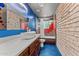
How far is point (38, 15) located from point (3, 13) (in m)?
5.70

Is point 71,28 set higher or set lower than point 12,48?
higher

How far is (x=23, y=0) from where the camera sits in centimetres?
278

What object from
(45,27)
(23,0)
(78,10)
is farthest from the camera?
(45,27)

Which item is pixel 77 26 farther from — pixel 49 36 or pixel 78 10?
pixel 49 36

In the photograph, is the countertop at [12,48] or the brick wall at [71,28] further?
the brick wall at [71,28]

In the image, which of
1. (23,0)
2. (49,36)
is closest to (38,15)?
(49,36)

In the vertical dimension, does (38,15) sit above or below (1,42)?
above

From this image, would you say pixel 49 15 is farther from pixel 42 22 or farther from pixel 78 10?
pixel 78 10

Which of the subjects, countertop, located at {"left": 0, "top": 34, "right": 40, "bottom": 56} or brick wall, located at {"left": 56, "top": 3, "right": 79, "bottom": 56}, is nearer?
countertop, located at {"left": 0, "top": 34, "right": 40, "bottom": 56}

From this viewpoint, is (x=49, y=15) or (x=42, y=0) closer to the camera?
(x=42, y=0)

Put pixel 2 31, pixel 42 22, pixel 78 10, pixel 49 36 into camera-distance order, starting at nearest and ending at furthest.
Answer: pixel 78 10, pixel 2 31, pixel 42 22, pixel 49 36

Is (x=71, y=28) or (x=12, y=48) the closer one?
(x=12, y=48)

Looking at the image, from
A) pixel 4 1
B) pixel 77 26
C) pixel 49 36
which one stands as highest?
pixel 4 1

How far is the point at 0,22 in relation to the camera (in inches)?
97.7
